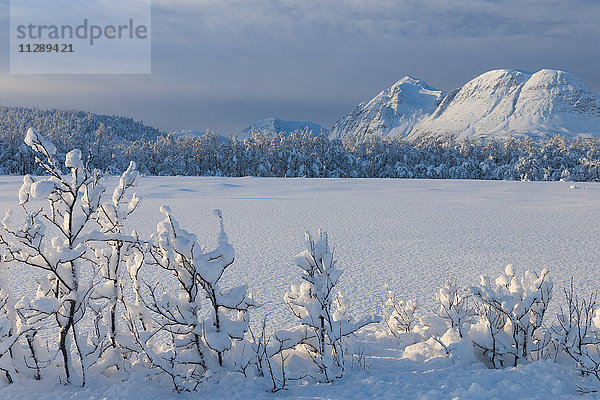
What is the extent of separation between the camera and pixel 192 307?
2.55 meters

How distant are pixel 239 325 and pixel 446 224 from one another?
733 cm

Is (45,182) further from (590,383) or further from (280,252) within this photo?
(280,252)

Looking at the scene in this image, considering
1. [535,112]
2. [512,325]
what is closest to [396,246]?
[512,325]

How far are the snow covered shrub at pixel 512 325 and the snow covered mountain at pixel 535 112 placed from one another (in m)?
153

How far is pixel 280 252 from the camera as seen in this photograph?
6559 mm

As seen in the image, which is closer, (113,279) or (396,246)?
(113,279)

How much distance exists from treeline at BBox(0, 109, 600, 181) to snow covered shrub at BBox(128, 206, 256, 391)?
31.5 meters

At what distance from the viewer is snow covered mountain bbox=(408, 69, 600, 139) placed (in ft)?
505

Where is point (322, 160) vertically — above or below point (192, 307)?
above

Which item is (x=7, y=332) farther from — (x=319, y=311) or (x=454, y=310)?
(x=454, y=310)

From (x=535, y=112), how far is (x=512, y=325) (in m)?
192

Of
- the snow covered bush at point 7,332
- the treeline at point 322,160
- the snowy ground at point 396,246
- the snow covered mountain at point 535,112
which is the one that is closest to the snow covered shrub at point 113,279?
the snowy ground at point 396,246

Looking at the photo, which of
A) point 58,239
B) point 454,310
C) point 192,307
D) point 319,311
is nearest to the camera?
point 58,239

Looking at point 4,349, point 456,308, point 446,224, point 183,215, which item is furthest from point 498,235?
point 4,349
